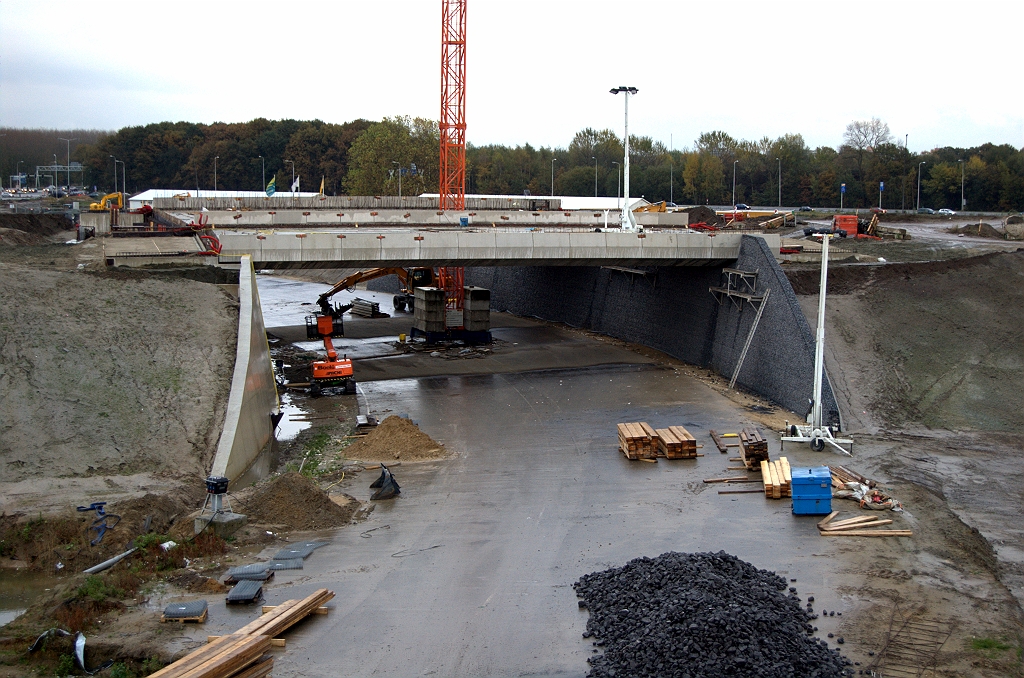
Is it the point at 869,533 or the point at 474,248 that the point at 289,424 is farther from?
the point at 869,533

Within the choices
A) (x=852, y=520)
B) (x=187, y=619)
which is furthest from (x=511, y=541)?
(x=852, y=520)

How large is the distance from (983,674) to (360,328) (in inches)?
1629

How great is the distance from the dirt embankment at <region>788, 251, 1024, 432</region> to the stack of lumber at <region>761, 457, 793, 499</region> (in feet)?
22.6

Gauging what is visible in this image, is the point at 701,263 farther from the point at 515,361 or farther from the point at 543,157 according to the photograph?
the point at 543,157

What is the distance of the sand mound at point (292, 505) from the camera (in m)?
19.3

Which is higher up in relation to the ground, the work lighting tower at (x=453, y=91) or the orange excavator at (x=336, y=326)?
the work lighting tower at (x=453, y=91)

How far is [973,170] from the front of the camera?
92.9 metres

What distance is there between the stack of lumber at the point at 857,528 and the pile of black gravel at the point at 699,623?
3660 mm

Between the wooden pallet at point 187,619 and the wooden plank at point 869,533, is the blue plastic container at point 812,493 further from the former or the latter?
the wooden pallet at point 187,619

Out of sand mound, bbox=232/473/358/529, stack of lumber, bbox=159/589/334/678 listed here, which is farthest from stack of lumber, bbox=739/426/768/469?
stack of lumber, bbox=159/589/334/678

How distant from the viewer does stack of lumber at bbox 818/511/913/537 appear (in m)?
18.9

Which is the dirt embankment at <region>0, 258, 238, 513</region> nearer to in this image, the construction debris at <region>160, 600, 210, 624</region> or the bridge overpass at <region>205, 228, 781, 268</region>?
the bridge overpass at <region>205, 228, 781, 268</region>

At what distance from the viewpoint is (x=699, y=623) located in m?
13.1

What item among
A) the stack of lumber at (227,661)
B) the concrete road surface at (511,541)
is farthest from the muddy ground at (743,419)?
the stack of lumber at (227,661)
